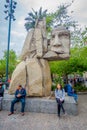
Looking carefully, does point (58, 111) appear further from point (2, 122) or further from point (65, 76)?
point (65, 76)

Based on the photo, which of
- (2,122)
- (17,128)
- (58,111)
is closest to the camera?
(17,128)

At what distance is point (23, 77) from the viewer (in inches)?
401

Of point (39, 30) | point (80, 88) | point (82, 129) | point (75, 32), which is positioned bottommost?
point (82, 129)

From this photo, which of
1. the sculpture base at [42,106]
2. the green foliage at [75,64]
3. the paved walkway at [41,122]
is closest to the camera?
the paved walkway at [41,122]

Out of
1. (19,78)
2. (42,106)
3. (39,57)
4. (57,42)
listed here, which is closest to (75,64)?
(39,57)

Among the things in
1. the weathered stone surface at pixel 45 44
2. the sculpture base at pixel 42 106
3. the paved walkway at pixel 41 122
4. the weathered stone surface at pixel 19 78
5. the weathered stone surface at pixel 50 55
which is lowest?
the paved walkway at pixel 41 122

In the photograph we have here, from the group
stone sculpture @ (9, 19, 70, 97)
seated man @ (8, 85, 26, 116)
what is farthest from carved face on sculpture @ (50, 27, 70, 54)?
seated man @ (8, 85, 26, 116)

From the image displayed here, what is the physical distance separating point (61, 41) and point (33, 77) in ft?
8.02

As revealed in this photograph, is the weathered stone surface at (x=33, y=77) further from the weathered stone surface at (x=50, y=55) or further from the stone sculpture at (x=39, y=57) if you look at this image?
the weathered stone surface at (x=50, y=55)

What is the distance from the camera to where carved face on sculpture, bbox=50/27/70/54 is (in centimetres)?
1030

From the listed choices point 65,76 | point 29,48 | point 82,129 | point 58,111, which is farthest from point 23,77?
point 65,76

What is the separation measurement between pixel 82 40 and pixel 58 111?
467 inches

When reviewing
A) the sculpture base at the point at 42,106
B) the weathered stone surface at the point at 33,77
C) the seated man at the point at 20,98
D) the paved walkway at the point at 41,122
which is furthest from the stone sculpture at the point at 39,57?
the paved walkway at the point at 41,122

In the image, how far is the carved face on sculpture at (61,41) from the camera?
10297 millimetres
